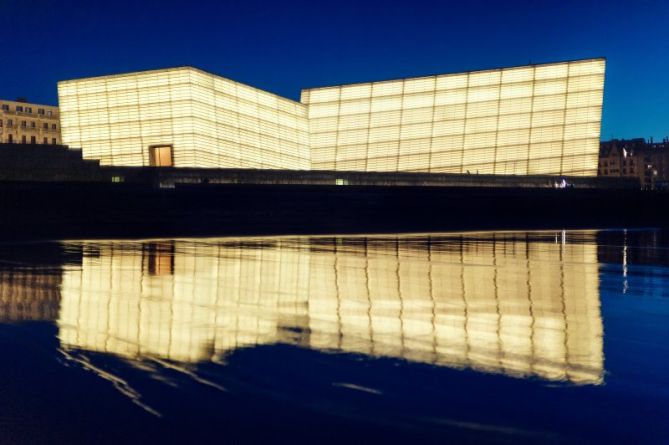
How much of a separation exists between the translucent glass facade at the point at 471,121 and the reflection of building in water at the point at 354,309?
56.1 meters

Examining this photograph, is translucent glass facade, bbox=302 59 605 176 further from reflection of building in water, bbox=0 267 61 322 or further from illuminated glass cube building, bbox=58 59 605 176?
reflection of building in water, bbox=0 267 61 322

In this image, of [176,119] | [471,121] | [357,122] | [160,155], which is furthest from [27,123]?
[471,121]

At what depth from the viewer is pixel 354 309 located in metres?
→ 8.38

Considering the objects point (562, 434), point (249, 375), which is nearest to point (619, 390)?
point (562, 434)

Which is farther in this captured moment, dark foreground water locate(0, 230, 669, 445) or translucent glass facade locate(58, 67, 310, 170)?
translucent glass facade locate(58, 67, 310, 170)

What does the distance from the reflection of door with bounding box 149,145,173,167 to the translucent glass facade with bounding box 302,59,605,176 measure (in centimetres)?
1749

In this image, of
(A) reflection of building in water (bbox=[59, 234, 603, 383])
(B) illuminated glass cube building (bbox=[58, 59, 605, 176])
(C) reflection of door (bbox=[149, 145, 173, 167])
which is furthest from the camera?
(C) reflection of door (bbox=[149, 145, 173, 167])

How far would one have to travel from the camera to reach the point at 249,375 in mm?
5031

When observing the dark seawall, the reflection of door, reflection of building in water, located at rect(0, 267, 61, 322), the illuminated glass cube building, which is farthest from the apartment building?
reflection of building in water, located at rect(0, 267, 61, 322)

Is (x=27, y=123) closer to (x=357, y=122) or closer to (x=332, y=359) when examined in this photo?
(x=357, y=122)

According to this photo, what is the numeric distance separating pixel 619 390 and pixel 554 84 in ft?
224

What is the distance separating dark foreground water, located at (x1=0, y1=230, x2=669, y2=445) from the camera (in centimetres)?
390

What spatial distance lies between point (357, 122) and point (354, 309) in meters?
66.1

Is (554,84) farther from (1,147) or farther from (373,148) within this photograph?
(1,147)
